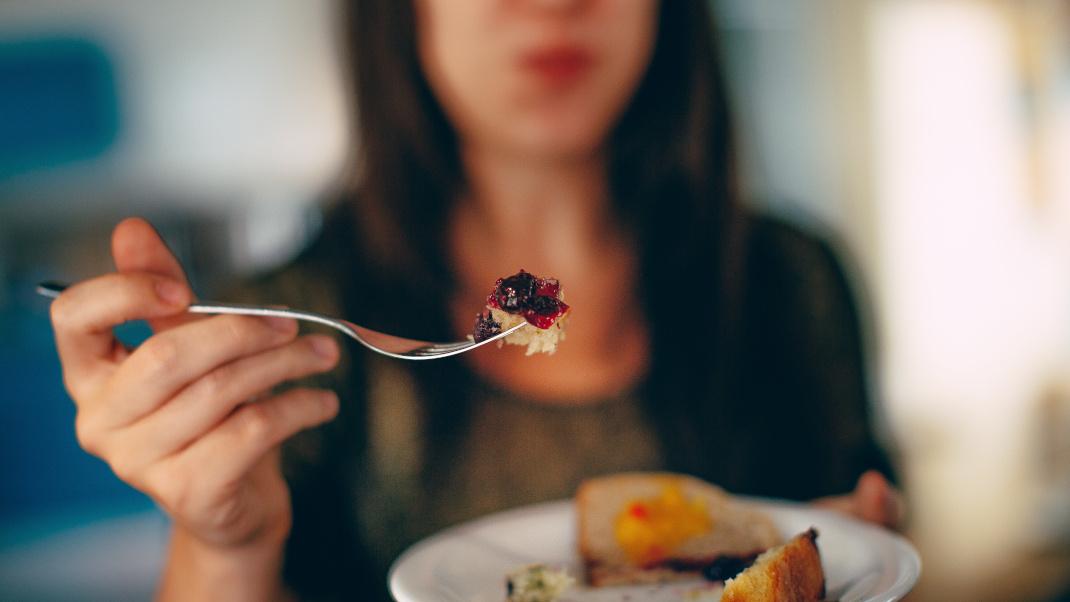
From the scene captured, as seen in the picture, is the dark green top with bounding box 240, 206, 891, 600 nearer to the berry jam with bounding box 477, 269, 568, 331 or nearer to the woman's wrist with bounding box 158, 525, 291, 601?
the woman's wrist with bounding box 158, 525, 291, 601

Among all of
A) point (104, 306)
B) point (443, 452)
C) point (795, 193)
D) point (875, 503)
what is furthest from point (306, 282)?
point (795, 193)

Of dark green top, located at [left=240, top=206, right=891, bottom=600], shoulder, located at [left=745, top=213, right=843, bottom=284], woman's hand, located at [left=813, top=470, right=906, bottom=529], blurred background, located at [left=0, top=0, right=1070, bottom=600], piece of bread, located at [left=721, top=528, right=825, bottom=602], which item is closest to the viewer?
piece of bread, located at [left=721, top=528, right=825, bottom=602]

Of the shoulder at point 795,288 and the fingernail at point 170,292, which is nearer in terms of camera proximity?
the fingernail at point 170,292

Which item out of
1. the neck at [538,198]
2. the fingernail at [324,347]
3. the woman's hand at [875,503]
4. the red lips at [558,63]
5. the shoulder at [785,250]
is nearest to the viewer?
the fingernail at [324,347]

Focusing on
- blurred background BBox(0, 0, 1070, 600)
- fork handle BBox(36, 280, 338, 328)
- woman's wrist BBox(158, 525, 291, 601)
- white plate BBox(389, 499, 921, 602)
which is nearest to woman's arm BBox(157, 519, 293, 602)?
woman's wrist BBox(158, 525, 291, 601)

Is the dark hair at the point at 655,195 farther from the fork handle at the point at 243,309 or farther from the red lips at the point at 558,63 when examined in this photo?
the fork handle at the point at 243,309

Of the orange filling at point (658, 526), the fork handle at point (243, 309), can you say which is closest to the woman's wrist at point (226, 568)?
the fork handle at point (243, 309)

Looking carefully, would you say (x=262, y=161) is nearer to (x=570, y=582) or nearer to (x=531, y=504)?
(x=531, y=504)
